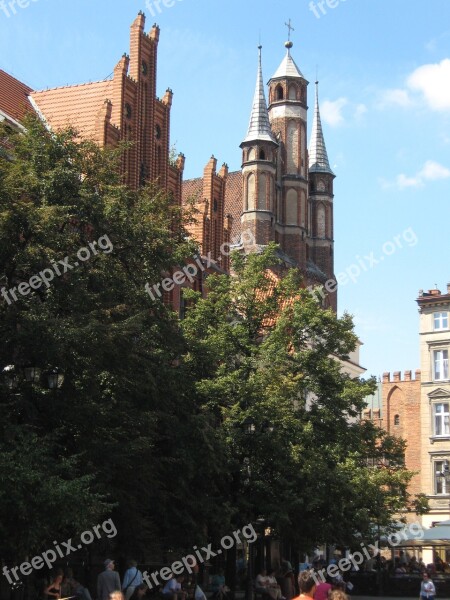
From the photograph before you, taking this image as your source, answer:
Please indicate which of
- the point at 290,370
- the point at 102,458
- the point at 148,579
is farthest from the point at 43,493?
the point at 290,370

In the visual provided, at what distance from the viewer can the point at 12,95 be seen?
39625 mm

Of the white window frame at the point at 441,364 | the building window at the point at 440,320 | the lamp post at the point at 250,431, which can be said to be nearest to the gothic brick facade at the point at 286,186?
the building window at the point at 440,320

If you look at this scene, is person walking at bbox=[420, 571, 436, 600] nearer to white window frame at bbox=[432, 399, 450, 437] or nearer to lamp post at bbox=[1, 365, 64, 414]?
lamp post at bbox=[1, 365, 64, 414]

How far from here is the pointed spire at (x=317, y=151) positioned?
6278 cm

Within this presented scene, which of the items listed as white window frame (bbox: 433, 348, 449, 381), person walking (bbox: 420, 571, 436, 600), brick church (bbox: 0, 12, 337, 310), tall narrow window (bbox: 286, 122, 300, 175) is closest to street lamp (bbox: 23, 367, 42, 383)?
person walking (bbox: 420, 571, 436, 600)

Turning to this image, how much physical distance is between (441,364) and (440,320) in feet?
9.12

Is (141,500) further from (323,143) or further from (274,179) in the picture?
(323,143)

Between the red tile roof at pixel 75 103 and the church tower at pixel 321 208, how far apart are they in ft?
74.9

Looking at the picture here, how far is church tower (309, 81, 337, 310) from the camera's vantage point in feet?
200

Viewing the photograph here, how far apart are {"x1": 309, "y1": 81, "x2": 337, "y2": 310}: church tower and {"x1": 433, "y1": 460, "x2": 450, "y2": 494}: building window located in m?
A: 11.7

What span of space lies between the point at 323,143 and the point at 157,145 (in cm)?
2562

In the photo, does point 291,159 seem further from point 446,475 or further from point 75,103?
point 446,475

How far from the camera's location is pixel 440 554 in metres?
59.0

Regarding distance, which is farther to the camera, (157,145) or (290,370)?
(157,145)
